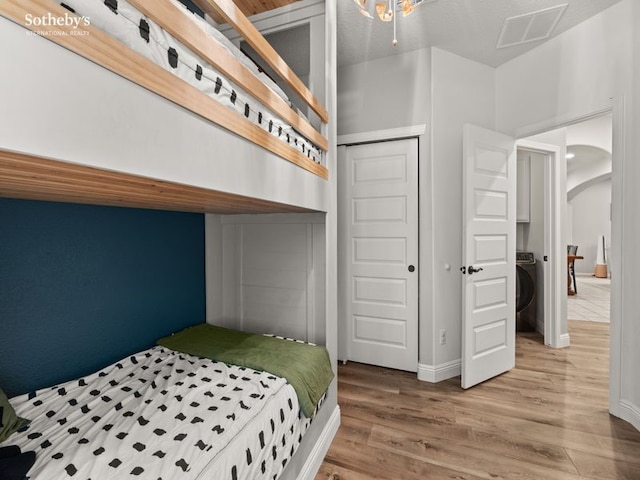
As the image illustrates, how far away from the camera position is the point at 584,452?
5.59 feet

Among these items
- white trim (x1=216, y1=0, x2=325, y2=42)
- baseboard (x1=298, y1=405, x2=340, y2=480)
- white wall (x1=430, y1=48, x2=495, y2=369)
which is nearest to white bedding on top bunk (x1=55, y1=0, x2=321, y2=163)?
white trim (x1=216, y1=0, x2=325, y2=42)

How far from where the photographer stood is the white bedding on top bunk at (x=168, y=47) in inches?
20.7

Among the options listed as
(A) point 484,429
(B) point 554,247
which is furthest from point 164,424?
(B) point 554,247

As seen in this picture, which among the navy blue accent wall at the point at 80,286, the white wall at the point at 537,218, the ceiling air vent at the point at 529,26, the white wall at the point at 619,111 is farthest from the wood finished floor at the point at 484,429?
the ceiling air vent at the point at 529,26

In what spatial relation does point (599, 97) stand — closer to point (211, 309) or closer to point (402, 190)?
point (402, 190)

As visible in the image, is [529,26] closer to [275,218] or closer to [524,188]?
[524,188]

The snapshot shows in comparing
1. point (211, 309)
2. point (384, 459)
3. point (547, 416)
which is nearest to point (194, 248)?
point (211, 309)

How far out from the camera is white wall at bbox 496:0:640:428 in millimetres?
1975

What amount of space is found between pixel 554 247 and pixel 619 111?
5.17ft

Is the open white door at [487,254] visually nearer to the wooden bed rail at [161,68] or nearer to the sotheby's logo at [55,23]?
the wooden bed rail at [161,68]

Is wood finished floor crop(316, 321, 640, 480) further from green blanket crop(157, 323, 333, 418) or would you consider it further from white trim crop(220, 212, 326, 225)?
white trim crop(220, 212, 326, 225)

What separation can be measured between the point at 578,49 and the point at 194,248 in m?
3.10

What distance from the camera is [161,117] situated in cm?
64

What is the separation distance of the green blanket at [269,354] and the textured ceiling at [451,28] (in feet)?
7.36
